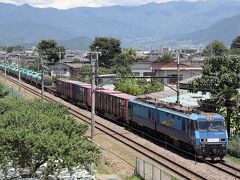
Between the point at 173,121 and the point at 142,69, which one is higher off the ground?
the point at 173,121

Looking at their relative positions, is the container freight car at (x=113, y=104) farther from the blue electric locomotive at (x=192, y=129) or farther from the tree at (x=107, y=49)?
the tree at (x=107, y=49)

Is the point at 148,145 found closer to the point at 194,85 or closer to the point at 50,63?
the point at 194,85

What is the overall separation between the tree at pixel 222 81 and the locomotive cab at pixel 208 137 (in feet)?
20.6

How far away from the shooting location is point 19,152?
21891mm

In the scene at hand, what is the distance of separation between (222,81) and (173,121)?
689cm

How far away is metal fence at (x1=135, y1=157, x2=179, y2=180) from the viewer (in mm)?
26203

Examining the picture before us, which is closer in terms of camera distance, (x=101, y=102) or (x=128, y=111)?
(x=128, y=111)

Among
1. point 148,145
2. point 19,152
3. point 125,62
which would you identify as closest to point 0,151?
point 19,152

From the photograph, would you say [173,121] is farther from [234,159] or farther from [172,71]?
[172,71]

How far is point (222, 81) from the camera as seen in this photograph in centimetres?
3872

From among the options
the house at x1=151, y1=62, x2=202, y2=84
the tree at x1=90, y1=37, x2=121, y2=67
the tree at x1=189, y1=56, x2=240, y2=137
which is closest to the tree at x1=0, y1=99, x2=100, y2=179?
the tree at x1=189, y1=56, x2=240, y2=137

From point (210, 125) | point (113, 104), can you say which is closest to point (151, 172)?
point (210, 125)

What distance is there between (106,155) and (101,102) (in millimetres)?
19513

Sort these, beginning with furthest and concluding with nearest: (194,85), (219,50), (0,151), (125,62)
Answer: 1. (219,50)
2. (125,62)
3. (194,85)
4. (0,151)
